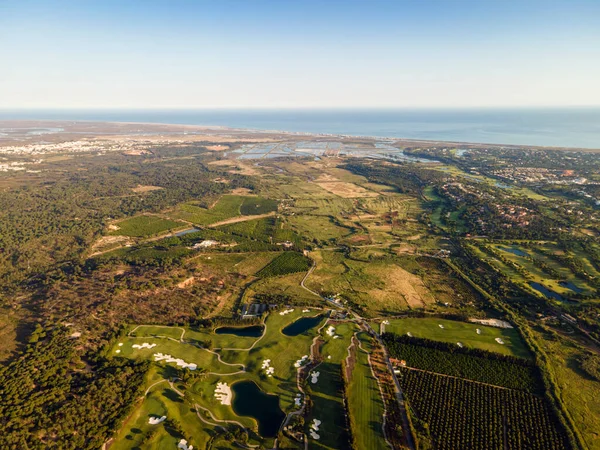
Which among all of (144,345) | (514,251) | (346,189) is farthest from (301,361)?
(346,189)

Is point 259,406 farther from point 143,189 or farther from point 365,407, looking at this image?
point 143,189

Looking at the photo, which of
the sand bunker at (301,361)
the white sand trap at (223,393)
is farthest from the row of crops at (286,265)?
the white sand trap at (223,393)


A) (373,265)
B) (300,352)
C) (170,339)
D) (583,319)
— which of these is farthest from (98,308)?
(583,319)

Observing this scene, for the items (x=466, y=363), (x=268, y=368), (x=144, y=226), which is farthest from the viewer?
(x=144, y=226)

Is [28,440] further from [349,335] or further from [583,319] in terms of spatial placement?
[583,319]

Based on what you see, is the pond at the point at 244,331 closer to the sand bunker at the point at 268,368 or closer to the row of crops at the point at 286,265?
the sand bunker at the point at 268,368

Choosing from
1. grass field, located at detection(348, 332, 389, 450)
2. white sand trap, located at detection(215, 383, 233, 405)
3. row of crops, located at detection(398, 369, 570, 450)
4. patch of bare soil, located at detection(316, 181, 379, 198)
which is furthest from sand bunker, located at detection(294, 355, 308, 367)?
patch of bare soil, located at detection(316, 181, 379, 198)

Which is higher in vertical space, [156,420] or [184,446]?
[156,420]
